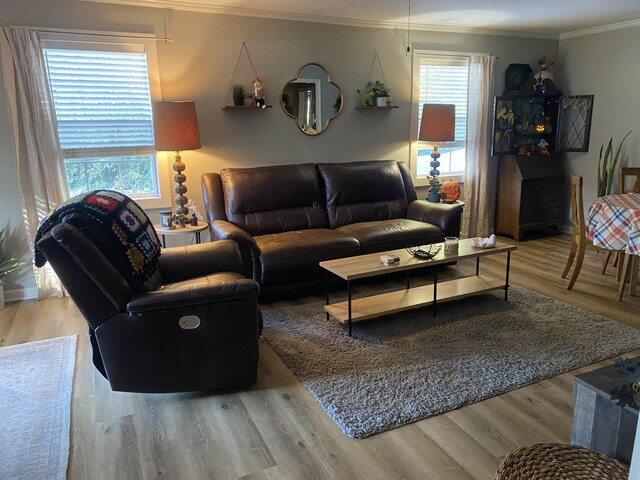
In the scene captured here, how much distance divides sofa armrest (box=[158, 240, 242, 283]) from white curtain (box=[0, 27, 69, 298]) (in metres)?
1.40

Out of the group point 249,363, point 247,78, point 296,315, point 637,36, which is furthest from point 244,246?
point 637,36

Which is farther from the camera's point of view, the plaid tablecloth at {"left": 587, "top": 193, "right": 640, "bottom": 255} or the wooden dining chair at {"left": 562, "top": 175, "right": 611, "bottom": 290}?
the wooden dining chair at {"left": 562, "top": 175, "right": 611, "bottom": 290}

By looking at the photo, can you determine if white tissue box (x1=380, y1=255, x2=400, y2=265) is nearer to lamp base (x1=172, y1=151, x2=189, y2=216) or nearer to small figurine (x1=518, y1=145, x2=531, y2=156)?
lamp base (x1=172, y1=151, x2=189, y2=216)

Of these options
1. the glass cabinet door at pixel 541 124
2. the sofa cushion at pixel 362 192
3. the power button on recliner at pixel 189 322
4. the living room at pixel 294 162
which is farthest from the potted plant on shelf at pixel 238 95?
the glass cabinet door at pixel 541 124

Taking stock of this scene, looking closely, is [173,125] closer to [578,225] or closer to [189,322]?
[189,322]

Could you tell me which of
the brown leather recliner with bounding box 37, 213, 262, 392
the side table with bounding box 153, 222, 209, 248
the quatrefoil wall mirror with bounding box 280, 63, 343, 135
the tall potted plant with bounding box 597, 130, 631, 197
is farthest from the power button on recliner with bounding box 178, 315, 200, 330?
the tall potted plant with bounding box 597, 130, 631, 197

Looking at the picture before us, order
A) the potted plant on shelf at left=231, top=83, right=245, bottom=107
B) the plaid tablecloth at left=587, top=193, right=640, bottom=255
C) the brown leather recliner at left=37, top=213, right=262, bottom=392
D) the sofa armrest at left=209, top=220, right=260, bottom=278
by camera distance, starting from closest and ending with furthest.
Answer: the brown leather recliner at left=37, top=213, right=262, bottom=392 < the plaid tablecloth at left=587, top=193, right=640, bottom=255 < the sofa armrest at left=209, top=220, right=260, bottom=278 < the potted plant on shelf at left=231, top=83, right=245, bottom=107

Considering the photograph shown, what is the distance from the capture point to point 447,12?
175 inches

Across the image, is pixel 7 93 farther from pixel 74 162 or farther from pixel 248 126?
pixel 248 126

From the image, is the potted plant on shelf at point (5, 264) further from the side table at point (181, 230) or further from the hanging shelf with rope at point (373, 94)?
the hanging shelf with rope at point (373, 94)

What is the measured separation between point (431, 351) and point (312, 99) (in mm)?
2832

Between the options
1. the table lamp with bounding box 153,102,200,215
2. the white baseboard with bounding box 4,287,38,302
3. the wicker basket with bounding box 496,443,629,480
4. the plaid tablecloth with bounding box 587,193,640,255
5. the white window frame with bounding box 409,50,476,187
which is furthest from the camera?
the white window frame with bounding box 409,50,476,187

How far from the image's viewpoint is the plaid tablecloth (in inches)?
127

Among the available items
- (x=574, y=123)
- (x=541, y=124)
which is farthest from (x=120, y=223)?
(x=574, y=123)
